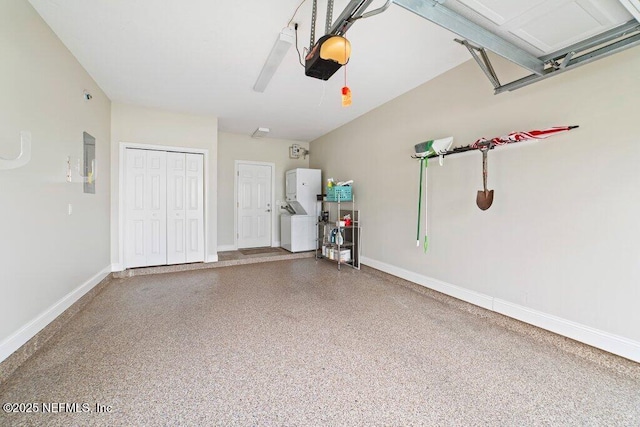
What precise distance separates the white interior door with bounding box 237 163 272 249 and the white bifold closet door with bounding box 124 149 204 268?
51.9 inches

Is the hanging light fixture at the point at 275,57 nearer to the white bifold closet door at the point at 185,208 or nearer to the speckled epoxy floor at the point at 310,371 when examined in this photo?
the white bifold closet door at the point at 185,208

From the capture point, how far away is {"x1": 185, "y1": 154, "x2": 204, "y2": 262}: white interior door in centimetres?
483

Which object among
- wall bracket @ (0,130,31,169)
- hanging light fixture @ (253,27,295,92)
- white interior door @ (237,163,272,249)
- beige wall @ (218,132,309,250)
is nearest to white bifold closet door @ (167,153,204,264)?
beige wall @ (218,132,309,250)

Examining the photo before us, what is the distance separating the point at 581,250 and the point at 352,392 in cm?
223

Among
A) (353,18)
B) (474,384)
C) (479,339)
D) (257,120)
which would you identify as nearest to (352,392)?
(474,384)

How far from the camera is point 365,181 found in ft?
15.5

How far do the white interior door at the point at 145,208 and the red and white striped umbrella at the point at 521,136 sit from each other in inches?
194

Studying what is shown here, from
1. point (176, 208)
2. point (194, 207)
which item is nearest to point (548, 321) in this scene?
point (194, 207)

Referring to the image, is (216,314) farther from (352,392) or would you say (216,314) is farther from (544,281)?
(544,281)

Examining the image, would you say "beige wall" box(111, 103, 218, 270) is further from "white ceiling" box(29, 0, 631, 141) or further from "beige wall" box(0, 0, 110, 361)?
"beige wall" box(0, 0, 110, 361)

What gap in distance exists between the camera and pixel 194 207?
16.0 ft

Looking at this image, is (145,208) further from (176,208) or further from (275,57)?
(275,57)

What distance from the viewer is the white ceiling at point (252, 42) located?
5.98 feet

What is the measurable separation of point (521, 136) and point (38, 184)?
437cm
